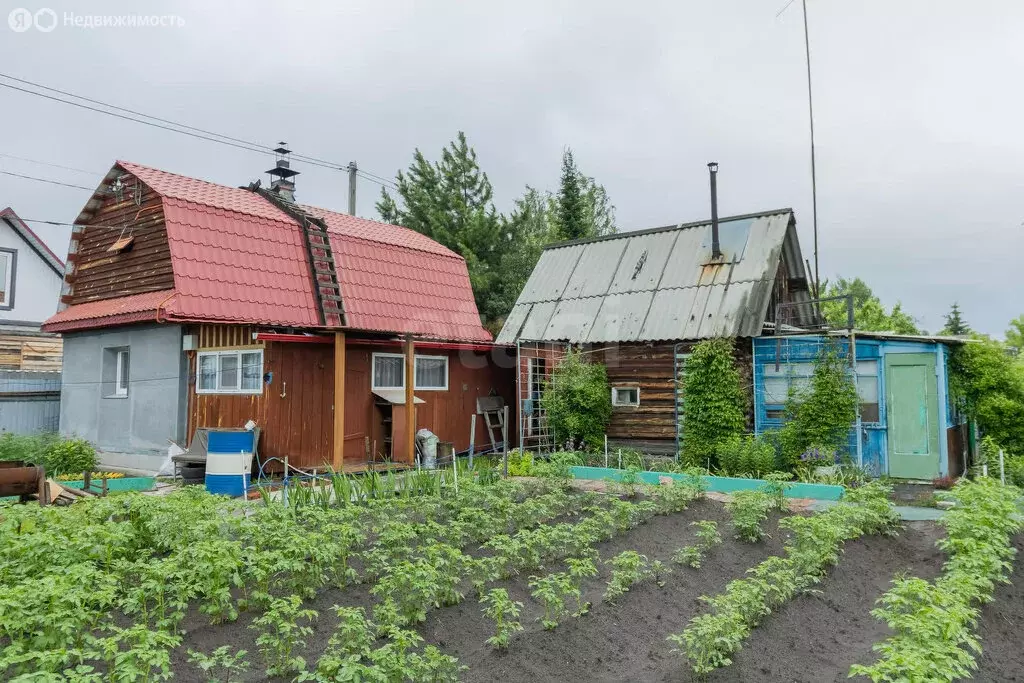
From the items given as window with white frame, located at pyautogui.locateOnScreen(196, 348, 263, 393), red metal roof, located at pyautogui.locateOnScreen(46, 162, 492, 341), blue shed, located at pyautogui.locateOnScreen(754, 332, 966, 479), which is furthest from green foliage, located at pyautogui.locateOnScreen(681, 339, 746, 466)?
window with white frame, located at pyautogui.locateOnScreen(196, 348, 263, 393)

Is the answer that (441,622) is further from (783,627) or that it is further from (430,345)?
(430,345)

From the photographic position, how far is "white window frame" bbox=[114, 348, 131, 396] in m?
14.8

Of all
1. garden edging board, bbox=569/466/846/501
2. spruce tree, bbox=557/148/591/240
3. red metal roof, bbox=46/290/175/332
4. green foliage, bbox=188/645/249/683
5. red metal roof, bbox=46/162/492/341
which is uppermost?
spruce tree, bbox=557/148/591/240

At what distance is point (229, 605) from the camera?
17.6ft

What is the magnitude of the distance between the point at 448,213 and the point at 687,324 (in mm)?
14861

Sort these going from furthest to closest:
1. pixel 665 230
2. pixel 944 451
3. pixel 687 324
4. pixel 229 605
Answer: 1. pixel 665 230
2. pixel 687 324
3. pixel 944 451
4. pixel 229 605

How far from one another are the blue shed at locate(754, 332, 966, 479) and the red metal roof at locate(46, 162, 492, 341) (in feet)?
26.0

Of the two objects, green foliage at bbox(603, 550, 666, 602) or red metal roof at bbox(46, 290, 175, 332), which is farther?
red metal roof at bbox(46, 290, 175, 332)

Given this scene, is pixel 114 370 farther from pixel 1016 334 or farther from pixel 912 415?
pixel 1016 334

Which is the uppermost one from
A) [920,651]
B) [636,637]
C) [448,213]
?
[448,213]

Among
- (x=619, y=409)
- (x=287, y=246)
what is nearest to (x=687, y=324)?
(x=619, y=409)

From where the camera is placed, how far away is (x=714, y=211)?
49.2 ft

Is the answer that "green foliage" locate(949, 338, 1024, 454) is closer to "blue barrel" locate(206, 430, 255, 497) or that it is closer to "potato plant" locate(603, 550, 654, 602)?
Answer: "potato plant" locate(603, 550, 654, 602)

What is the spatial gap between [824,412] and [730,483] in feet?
7.84
